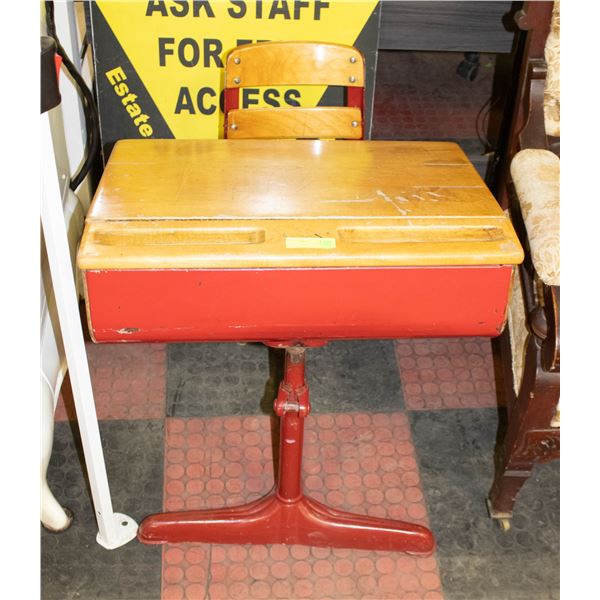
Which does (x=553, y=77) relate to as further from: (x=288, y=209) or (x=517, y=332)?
(x=288, y=209)

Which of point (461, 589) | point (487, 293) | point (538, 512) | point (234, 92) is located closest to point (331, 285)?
point (487, 293)

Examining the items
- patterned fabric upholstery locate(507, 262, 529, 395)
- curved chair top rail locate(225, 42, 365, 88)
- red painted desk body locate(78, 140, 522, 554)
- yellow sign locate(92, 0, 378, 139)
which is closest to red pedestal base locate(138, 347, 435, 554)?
patterned fabric upholstery locate(507, 262, 529, 395)

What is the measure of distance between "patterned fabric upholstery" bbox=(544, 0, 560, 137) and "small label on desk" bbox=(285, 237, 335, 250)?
884mm

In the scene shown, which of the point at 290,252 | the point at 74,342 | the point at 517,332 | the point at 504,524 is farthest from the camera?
the point at 504,524

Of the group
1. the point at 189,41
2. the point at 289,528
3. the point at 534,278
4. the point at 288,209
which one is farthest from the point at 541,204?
the point at 189,41

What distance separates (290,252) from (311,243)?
4cm

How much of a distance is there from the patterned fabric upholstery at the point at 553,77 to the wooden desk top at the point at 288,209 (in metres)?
0.44

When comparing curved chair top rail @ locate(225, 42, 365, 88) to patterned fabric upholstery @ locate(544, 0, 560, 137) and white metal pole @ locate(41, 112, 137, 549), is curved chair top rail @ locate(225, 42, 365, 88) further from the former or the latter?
white metal pole @ locate(41, 112, 137, 549)

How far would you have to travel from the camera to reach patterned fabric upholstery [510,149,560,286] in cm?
150

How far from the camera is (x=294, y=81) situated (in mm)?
1845

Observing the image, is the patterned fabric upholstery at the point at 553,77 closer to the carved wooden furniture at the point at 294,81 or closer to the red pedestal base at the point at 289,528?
the carved wooden furniture at the point at 294,81

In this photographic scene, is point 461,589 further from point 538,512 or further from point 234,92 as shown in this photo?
point 234,92

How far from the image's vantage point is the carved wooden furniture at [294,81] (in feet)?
6.00

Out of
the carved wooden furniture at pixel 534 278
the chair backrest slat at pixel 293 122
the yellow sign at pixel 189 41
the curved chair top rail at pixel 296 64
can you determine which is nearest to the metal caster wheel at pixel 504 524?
the carved wooden furniture at pixel 534 278
